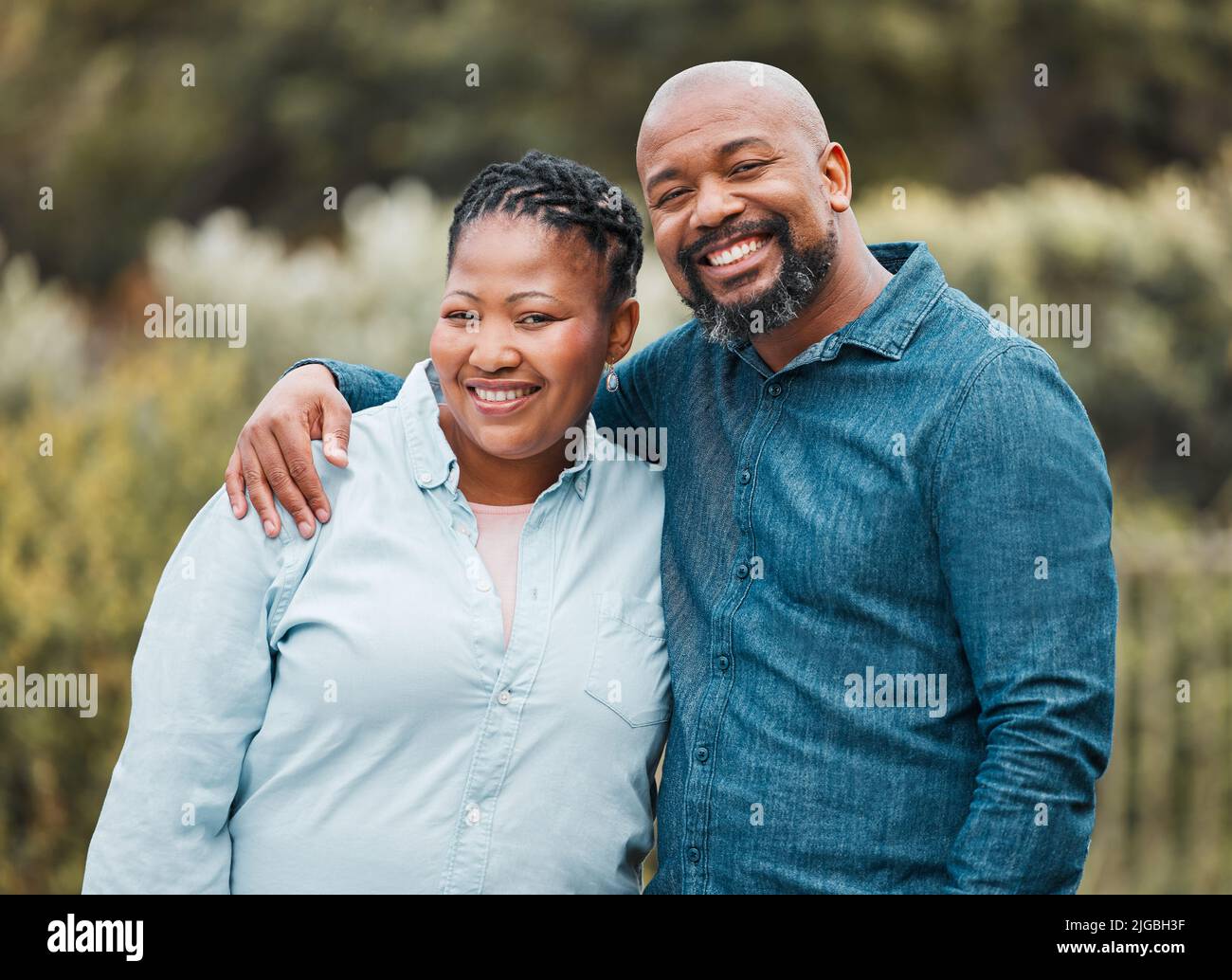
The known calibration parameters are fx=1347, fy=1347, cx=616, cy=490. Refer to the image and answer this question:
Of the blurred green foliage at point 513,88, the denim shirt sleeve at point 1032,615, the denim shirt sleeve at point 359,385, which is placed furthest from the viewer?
the blurred green foliage at point 513,88

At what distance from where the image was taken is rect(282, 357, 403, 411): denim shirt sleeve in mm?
2689

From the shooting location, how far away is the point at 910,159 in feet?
42.7

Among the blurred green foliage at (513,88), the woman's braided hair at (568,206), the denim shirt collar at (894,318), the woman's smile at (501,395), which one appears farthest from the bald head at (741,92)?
the blurred green foliage at (513,88)

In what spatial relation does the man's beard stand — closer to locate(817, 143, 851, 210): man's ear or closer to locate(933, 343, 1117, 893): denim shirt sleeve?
locate(817, 143, 851, 210): man's ear

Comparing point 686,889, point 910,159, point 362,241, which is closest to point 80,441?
point 362,241

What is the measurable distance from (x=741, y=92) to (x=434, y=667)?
43.5 inches

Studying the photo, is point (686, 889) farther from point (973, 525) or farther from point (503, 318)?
point (503, 318)

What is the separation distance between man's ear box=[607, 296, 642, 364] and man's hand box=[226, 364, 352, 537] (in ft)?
1.66

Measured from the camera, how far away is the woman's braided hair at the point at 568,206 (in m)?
2.39

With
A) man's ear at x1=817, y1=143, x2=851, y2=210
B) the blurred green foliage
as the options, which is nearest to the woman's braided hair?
man's ear at x1=817, y1=143, x2=851, y2=210

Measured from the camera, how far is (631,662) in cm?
236

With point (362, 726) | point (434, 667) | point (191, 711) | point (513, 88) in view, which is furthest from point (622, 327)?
point (513, 88)

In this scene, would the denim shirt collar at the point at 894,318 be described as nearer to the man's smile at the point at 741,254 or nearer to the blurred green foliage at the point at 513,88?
the man's smile at the point at 741,254
